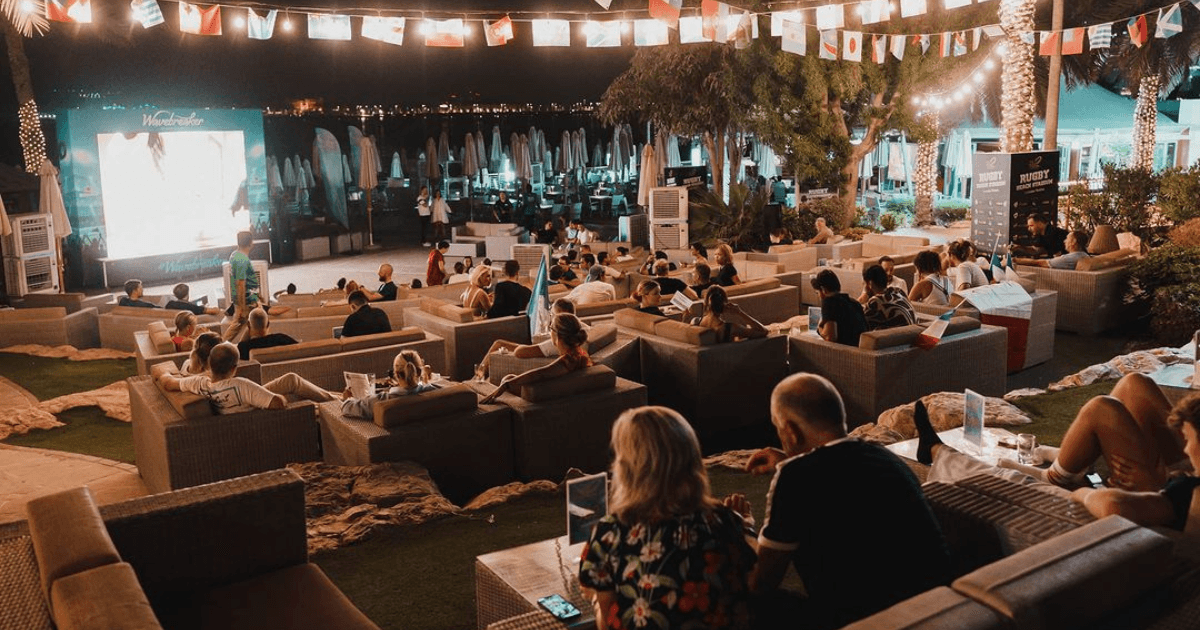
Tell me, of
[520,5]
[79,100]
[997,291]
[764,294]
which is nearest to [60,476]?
[764,294]

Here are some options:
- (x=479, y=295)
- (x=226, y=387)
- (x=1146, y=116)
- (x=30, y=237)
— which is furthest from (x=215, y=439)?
(x=1146, y=116)

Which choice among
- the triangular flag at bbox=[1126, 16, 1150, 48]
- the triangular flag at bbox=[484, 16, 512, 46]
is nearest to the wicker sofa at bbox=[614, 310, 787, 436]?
the triangular flag at bbox=[484, 16, 512, 46]

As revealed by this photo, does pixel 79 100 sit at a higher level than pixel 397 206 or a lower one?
higher

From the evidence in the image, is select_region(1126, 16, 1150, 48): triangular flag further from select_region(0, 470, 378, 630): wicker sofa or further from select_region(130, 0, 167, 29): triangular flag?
select_region(0, 470, 378, 630): wicker sofa

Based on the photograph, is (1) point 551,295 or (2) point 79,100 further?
(2) point 79,100

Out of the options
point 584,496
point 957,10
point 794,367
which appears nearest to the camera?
point 584,496

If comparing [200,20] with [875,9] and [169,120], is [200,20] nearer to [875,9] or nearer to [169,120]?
[169,120]

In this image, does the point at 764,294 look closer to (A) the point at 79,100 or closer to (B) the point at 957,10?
(B) the point at 957,10

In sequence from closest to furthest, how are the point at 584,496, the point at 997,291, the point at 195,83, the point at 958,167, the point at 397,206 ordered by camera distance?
the point at 584,496, the point at 997,291, the point at 195,83, the point at 958,167, the point at 397,206

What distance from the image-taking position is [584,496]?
10.8 ft

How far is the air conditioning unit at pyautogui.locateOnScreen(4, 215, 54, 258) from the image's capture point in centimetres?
1512

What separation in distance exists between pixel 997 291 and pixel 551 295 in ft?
15.2

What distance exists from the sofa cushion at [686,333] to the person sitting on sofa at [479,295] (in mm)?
2383

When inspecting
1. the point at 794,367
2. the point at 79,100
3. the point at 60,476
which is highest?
the point at 79,100
